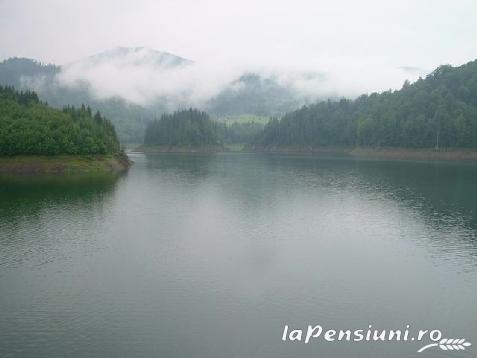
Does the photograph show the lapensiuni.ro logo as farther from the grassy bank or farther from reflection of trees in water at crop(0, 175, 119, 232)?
the grassy bank

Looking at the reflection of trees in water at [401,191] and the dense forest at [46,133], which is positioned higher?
the dense forest at [46,133]

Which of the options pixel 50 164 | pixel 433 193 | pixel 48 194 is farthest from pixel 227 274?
pixel 50 164

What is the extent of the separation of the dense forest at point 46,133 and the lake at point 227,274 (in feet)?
180

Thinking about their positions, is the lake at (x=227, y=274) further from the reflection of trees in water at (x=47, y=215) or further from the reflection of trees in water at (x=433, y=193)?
the reflection of trees in water at (x=433, y=193)

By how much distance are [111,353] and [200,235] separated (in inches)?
1267

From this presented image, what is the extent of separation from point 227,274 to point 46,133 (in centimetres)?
11222

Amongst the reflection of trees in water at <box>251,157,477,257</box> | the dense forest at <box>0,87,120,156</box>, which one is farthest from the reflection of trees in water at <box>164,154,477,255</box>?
the dense forest at <box>0,87,120,156</box>

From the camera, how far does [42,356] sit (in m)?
27.8

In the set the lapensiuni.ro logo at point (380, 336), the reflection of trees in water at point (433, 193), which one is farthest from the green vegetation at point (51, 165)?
the lapensiuni.ro logo at point (380, 336)

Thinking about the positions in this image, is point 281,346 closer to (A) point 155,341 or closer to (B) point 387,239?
(A) point 155,341

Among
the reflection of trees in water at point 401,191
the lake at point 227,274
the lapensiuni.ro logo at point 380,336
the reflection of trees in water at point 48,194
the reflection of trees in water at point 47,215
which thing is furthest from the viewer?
the reflection of trees in water at point 48,194

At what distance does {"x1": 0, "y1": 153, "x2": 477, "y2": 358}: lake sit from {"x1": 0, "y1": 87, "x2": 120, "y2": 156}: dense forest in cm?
5471

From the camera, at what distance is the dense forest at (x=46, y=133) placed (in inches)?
5290

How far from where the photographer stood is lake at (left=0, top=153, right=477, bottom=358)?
99.0 ft
